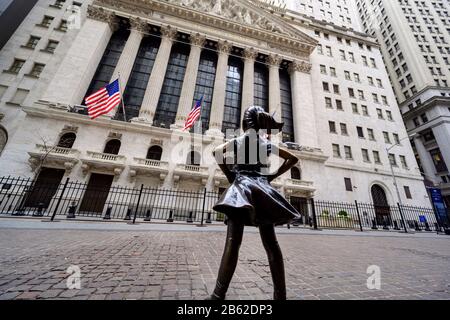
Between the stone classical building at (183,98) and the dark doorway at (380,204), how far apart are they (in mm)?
167

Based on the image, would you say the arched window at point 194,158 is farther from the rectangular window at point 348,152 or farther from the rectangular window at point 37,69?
the rectangular window at point 348,152

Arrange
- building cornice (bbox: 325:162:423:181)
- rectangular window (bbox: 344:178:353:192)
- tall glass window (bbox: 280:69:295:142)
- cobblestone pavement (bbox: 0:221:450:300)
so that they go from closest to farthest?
1. cobblestone pavement (bbox: 0:221:450:300)
2. rectangular window (bbox: 344:178:353:192)
3. building cornice (bbox: 325:162:423:181)
4. tall glass window (bbox: 280:69:295:142)

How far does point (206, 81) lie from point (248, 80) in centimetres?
534

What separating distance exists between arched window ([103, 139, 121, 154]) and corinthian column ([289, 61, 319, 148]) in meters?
19.2

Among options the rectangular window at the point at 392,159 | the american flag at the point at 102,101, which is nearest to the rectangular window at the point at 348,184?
the rectangular window at the point at 392,159

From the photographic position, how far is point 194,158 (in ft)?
59.4

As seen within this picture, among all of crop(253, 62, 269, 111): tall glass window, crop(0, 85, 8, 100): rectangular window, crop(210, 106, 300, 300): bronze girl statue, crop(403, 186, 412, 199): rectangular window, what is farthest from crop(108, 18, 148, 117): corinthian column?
crop(403, 186, 412, 199): rectangular window

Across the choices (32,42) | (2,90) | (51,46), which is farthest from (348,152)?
(32,42)

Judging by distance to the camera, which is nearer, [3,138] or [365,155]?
[3,138]

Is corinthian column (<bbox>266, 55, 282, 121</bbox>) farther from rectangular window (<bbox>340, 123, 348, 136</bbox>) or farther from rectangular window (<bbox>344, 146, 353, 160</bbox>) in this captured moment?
rectangular window (<bbox>344, 146, 353, 160</bbox>)

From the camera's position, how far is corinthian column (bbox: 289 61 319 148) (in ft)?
71.1

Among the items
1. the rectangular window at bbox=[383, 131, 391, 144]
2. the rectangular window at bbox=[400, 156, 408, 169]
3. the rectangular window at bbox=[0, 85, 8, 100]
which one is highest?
the rectangular window at bbox=[383, 131, 391, 144]

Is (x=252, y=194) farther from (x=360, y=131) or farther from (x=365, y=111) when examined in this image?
(x=365, y=111)
